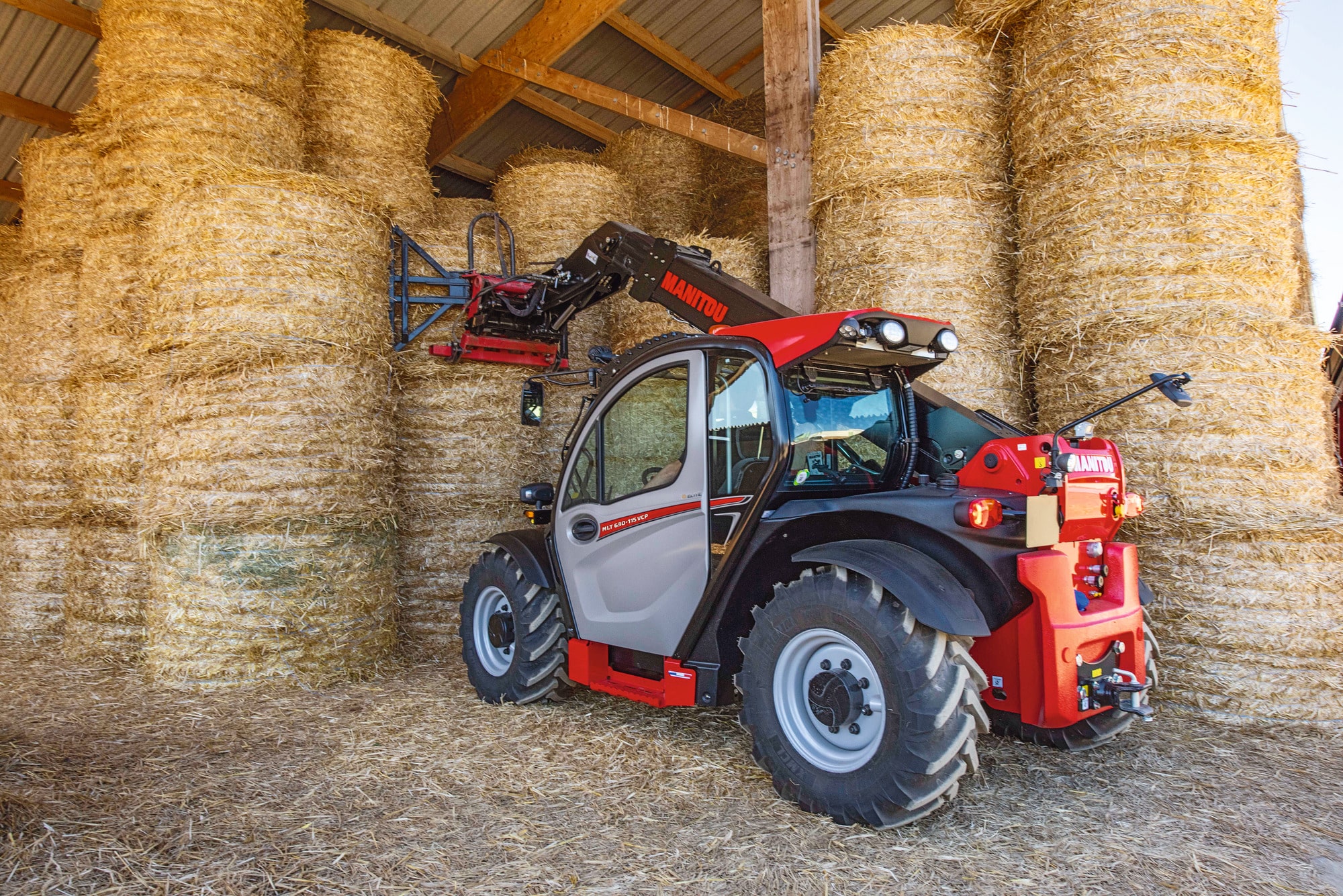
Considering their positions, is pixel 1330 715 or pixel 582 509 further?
pixel 582 509

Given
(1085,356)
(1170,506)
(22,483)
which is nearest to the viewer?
(1170,506)

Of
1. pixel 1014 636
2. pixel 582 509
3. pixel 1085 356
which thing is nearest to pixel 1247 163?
pixel 1085 356

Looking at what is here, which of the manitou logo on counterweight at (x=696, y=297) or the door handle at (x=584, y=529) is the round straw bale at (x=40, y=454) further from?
the manitou logo on counterweight at (x=696, y=297)

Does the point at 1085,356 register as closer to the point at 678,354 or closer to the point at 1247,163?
the point at 1247,163

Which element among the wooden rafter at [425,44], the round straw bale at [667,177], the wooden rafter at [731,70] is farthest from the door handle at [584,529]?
the wooden rafter at [731,70]

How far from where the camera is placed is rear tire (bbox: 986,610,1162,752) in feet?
10.6

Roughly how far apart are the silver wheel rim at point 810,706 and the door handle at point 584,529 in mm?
1193

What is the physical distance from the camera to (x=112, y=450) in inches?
202

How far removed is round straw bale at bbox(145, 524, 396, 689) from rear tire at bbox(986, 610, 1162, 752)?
3.38 metres

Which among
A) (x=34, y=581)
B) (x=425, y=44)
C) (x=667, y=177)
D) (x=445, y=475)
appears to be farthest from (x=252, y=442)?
(x=667, y=177)

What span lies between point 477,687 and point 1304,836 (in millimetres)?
3409

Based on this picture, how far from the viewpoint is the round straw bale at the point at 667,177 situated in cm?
764

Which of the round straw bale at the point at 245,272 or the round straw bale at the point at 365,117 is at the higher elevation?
the round straw bale at the point at 365,117

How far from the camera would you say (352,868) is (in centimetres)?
242
